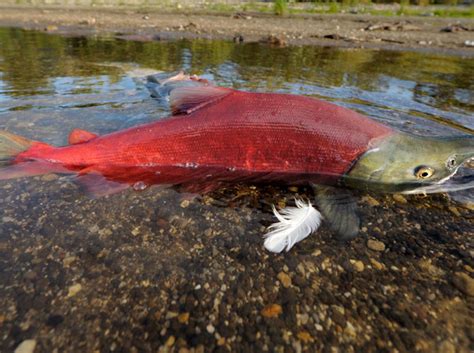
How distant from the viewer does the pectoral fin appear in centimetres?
251

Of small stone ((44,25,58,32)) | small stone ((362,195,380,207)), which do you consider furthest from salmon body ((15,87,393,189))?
small stone ((44,25,58,32))

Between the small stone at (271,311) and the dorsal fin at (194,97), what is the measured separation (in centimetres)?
169

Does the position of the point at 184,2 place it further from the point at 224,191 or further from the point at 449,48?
the point at 224,191

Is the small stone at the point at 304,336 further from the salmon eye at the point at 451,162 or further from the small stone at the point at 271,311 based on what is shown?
the salmon eye at the point at 451,162

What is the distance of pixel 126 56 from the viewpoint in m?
9.91

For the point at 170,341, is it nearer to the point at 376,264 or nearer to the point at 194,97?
the point at 376,264

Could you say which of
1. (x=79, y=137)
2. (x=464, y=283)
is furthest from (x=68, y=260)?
(x=464, y=283)

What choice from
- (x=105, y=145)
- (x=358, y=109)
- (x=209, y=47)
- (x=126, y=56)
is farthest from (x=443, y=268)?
(x=209, y=47)

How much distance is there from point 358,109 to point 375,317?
386 centimetres

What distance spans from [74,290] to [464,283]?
2.22 meters

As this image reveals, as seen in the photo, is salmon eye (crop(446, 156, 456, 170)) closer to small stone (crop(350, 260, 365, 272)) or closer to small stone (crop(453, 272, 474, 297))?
small stone (crop(453, 272, 474, 297))

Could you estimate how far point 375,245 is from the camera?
2.39 m

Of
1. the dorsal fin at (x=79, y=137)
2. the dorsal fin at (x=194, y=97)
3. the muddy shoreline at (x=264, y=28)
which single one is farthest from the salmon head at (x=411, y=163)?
the muddy shoreline at (x=264, y=28)

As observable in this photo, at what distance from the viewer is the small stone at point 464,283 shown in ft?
6.68
